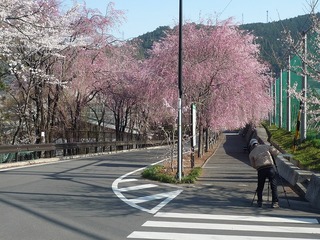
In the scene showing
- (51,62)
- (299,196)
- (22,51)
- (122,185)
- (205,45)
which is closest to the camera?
(299,196)

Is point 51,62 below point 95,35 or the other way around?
below

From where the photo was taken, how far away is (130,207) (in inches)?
439

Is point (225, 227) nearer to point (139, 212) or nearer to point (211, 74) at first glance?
point (139, 212)

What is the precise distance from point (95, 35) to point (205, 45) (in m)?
10.9

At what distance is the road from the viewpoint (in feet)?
27.8

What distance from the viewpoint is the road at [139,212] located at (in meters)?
8.48

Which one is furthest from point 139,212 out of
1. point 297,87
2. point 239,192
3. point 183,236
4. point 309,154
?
point 297,87

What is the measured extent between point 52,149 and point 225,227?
20.1 meters

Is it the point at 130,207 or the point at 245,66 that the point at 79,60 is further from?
the point at 130,207

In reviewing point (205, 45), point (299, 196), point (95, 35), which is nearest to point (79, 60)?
point (95, 35)

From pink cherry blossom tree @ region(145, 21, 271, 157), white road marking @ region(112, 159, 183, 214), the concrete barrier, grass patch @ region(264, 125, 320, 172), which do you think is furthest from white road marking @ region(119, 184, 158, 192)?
pink cherry blossom tree @ region(145, 21, 271, 157)

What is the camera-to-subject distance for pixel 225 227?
9086 mm

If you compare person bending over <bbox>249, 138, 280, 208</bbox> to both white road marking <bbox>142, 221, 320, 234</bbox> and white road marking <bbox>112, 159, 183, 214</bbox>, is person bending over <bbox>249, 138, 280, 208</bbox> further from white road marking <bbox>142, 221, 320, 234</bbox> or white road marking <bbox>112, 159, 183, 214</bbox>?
white road marking <bbox>112, 159, 183, 214</bbox>

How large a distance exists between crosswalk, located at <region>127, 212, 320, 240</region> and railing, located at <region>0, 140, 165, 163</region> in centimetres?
1397
